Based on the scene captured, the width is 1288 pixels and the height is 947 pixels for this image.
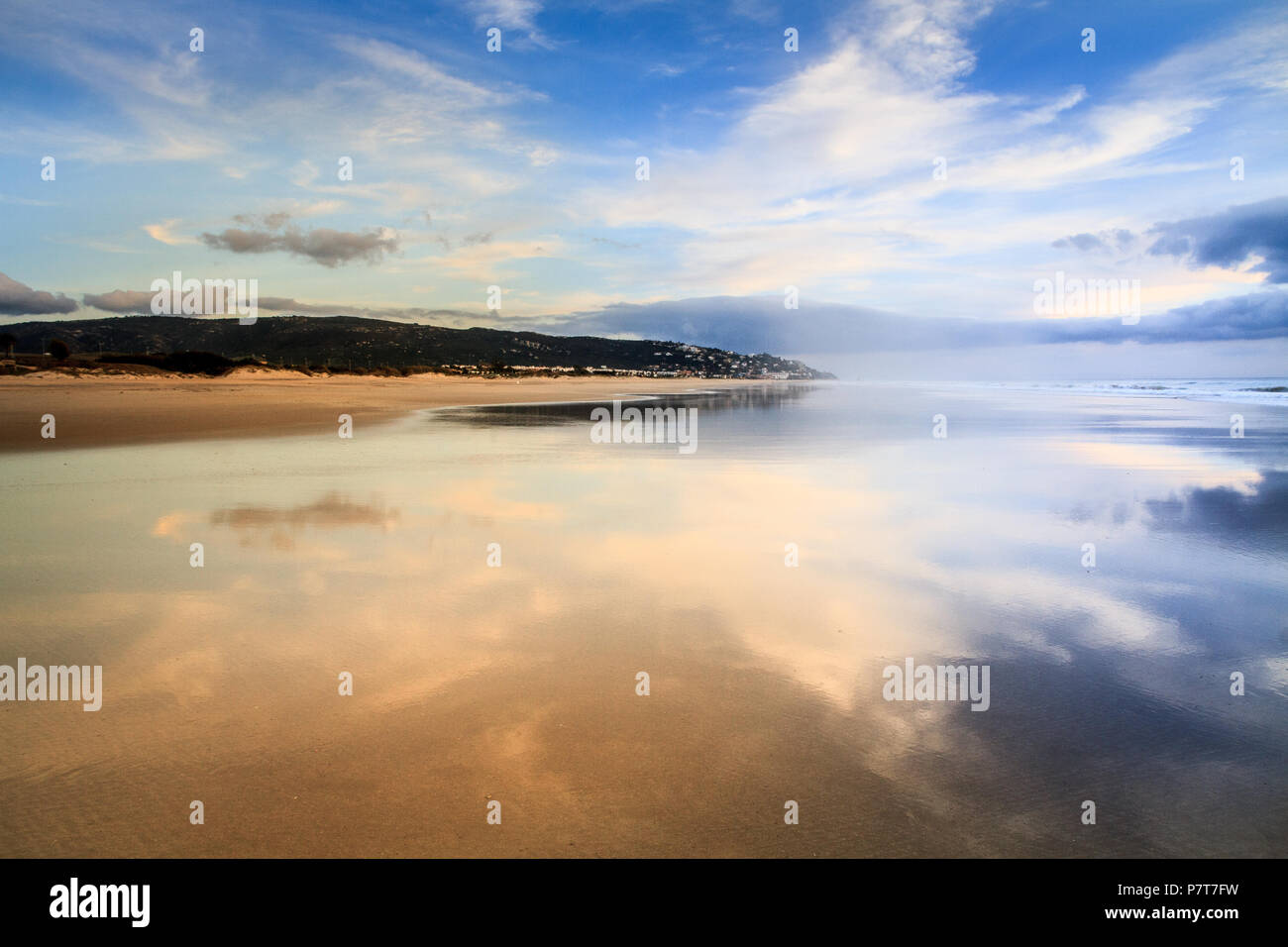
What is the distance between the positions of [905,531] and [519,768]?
6548 mm

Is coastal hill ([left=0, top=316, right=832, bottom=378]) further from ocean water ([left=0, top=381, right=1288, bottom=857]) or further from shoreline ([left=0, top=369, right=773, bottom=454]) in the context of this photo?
ocean water ([left=0, top=381, right=1288, bottom=857])

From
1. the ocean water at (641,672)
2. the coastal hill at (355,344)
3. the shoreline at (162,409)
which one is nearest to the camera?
the ocean water at (641,672)

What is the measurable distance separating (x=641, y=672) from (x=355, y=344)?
148993mm

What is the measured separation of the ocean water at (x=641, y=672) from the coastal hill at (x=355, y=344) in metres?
97.2

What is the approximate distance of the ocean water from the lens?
3107 millimetres

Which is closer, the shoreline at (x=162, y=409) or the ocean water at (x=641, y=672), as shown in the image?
the ocean water at (x=641, y=672)

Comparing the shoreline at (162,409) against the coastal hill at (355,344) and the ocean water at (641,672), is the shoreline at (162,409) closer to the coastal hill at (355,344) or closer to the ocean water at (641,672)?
the ocean water at (641,672)

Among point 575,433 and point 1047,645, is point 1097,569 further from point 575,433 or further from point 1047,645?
point 575,433

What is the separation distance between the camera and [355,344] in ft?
457

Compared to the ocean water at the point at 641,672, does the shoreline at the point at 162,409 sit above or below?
above

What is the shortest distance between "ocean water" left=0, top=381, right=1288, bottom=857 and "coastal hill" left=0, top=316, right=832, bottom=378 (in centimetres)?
9717

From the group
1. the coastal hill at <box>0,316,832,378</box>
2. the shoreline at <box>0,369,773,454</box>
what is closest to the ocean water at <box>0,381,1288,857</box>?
the shoreline at <box>0,369,773,454</box>

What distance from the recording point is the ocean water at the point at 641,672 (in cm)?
311

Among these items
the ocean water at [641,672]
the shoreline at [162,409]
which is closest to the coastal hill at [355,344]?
the shoreline at [162,409]
